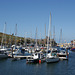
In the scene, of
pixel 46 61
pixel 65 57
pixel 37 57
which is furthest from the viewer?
pixel 65 57

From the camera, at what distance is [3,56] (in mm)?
57281

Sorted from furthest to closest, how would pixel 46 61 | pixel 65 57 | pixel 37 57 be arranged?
pixel 65 57
pixel 37 57
pixel 46 61

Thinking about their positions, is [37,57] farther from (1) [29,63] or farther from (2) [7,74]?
(2) [7,74]

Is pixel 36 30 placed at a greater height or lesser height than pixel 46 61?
greater

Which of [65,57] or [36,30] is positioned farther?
[36,30]

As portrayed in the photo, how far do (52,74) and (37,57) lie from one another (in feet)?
50.0

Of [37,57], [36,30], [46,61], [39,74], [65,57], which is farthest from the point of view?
[36,30]

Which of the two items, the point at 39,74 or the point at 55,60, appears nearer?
the point at 39,74

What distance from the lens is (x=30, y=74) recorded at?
32.7 metres

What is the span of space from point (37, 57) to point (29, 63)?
344 cm

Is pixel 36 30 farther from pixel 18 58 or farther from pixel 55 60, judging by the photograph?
pixel 55 60

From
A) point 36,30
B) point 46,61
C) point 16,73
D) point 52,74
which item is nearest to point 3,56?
point 46,61

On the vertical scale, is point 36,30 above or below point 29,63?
above

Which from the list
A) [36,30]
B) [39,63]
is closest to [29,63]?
[39,63]
